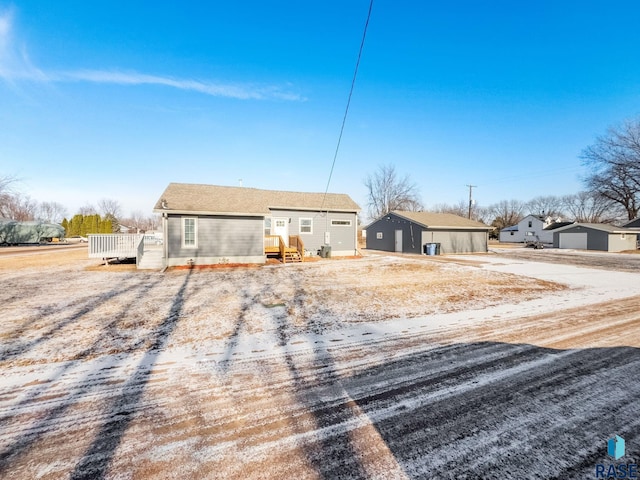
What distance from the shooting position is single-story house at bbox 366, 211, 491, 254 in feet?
76.0

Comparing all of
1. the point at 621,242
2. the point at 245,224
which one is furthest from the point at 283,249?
the point at 621,242

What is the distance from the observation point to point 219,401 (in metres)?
3.01

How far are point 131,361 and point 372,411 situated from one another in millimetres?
3317

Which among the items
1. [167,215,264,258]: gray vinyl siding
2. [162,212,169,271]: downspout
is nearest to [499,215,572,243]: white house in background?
[167,215,264,258]: gray vinyl siding

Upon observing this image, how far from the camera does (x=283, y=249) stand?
15.4 m

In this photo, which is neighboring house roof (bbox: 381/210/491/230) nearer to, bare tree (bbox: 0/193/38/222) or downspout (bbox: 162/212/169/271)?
downspout (bbox: 162/212/169/271)

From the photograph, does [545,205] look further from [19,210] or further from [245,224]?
[19,210]

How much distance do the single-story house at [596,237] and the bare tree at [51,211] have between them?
106704mm

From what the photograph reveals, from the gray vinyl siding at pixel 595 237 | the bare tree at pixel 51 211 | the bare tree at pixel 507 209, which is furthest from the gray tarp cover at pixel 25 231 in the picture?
the bare tree at pixel 507 209

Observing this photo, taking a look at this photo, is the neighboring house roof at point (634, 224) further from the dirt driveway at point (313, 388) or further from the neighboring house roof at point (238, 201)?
the dirt driveway at point (313, 388)

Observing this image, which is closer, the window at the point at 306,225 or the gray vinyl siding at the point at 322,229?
the gray vinyl siding at the point at 322,229

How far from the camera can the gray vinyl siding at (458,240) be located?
23.3 metres

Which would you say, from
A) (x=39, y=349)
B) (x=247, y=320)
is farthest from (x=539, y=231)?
(x=39, y=349)

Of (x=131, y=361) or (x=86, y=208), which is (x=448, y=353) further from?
(x=86, y=208)
